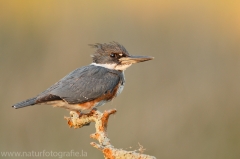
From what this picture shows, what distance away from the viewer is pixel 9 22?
836 cm

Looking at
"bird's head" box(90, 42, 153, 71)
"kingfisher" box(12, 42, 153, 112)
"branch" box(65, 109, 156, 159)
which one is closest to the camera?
"branch" box(65, 109, 156, 159)

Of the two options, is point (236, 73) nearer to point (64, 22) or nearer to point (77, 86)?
point (64, 22)

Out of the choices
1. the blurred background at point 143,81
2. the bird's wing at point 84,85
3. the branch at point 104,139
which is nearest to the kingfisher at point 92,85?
the bird's wing at point 84,85

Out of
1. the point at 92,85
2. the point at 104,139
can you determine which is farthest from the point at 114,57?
the point at 104,139

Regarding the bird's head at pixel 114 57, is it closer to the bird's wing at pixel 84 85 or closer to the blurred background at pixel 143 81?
the bird's wing at pixel 84 85

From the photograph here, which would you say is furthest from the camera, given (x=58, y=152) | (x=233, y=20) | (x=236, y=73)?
(x=233, y=20)

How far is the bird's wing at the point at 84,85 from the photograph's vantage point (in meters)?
4.80

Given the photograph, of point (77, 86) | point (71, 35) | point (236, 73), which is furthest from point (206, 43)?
point (77, 86)

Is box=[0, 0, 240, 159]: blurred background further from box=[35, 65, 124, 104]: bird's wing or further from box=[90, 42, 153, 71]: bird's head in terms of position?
box=[35, 65, 124, 104]: bird's wing

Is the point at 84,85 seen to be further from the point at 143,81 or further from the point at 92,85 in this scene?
the point at 143,81

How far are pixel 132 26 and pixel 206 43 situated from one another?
1253 mm

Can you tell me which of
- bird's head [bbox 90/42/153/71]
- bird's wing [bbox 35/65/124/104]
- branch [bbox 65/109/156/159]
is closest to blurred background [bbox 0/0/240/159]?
bird's head [bbox 90/42/153/71]

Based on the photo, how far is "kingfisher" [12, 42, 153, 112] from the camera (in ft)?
15.7

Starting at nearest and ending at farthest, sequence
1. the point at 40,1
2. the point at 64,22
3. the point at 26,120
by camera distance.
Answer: the point at 26,120 → the point at 64,22 → the point at 40,1
